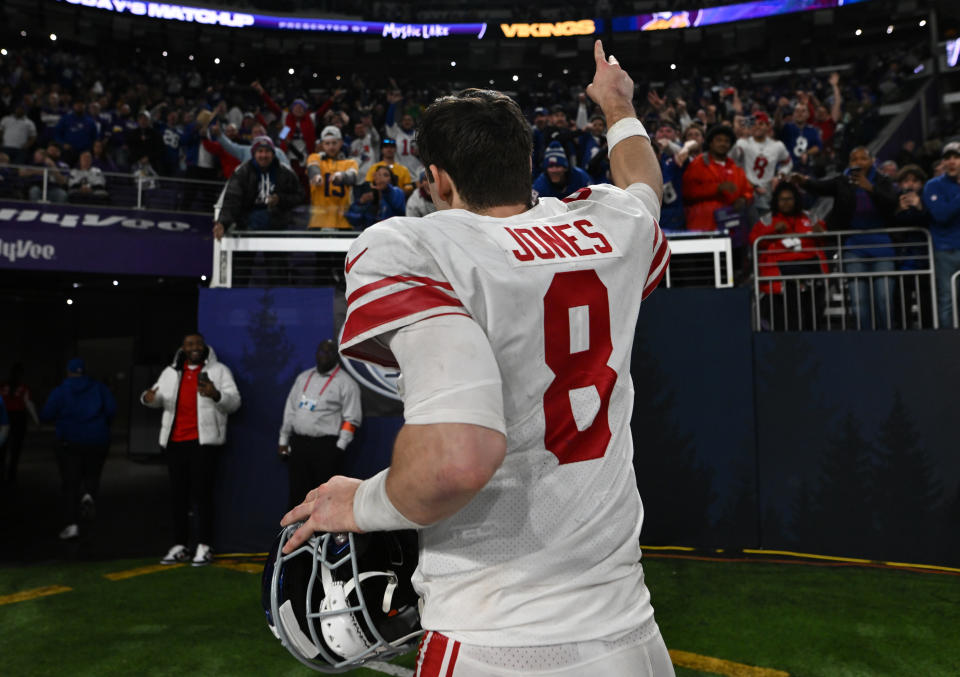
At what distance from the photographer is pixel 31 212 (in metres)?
11.3

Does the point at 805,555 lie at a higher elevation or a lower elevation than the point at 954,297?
lower

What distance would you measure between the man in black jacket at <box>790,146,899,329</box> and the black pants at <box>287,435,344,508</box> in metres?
5.32

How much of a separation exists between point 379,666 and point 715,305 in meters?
4.99

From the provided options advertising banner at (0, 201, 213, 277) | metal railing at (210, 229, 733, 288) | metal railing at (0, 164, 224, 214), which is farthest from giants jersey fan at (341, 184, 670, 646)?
metal railing at (0, 164, 224, 214)

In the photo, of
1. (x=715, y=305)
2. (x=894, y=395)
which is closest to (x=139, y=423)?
(x=715, y=305)

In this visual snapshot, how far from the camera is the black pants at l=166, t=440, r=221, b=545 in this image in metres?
7.80

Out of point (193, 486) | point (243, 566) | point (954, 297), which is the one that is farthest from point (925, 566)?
point (193, 486)

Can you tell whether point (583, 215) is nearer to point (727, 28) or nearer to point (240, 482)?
point (240, 482)

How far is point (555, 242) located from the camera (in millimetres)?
1614

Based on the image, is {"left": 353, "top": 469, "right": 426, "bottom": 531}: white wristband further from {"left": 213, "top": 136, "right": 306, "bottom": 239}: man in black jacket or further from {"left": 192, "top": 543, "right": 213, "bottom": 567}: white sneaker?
{"left": 213, "top": 136, "right": 306, "bottom": 239}: man in black jacket

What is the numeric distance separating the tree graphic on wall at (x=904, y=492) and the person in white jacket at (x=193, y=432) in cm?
629

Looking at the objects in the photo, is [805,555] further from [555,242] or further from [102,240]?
[102,240]

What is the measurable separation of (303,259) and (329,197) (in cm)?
101

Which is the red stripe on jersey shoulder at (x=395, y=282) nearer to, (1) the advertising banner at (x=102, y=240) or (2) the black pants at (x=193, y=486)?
(2) the black pants at (x=193, y=486)
